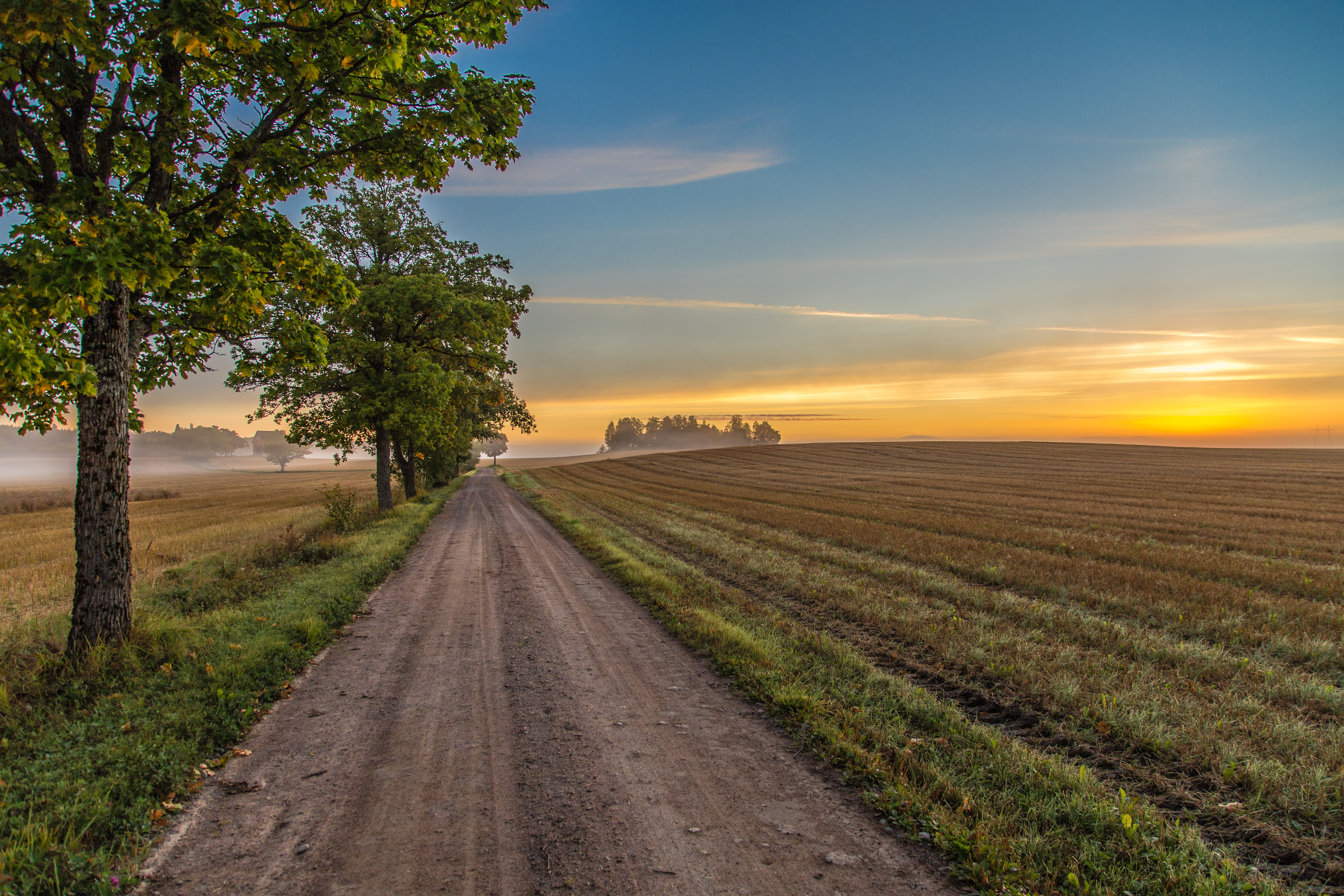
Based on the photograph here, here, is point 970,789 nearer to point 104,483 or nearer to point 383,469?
point 104,483

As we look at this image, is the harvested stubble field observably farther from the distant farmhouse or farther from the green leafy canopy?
the distant farmhouse

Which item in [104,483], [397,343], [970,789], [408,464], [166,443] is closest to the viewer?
[970,789]

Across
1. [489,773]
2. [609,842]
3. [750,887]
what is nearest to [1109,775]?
[750,887]

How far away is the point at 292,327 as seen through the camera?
718 centimetres

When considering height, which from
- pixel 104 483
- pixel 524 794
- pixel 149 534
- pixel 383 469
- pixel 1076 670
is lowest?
pixel 1076 670

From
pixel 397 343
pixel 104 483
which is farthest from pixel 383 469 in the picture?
pixel 104 483

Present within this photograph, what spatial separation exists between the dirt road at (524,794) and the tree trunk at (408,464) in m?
23.4

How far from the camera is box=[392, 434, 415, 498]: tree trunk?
28.5 meters

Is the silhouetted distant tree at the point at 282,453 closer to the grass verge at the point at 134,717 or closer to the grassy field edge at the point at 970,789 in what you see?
the grass verge at the point at 134,717

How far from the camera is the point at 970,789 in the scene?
427cm

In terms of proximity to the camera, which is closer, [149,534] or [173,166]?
[173,166]

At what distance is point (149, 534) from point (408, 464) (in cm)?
1049

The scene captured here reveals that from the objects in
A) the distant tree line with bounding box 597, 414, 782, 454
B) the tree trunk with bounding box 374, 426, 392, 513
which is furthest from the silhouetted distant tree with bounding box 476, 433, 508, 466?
the tree trunk with bounding box 374, 426, 392, 513

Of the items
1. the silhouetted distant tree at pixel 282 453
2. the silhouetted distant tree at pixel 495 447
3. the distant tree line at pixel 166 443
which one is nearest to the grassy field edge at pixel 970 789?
the silhouetted distant tree at pixel 495 447
